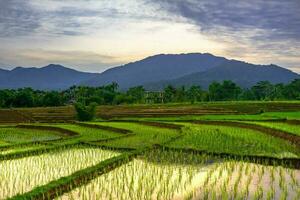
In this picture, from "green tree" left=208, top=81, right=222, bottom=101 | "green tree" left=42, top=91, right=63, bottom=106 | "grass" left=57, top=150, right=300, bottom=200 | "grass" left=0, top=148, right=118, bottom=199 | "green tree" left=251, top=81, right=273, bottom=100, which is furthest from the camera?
"green tree" left=251, top=81, right=273, bottom=100

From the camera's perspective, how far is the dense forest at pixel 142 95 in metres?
70.6

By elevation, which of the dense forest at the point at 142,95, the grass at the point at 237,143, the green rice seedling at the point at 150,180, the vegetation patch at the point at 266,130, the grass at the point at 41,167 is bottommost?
the grass at the point at 41,167

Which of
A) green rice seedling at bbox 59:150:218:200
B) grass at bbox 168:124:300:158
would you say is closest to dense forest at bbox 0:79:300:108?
grass at bbox 168:124:300:158

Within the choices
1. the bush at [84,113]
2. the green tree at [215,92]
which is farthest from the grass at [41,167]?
the green tree at [215,92]

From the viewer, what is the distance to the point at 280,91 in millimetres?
91062

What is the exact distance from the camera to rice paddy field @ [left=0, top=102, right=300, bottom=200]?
1090 centimetres

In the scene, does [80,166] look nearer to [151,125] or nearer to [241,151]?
[241,151]

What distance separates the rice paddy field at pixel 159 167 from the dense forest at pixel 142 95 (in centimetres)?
4910

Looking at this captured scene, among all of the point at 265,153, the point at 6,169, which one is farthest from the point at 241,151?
the point at 6,169

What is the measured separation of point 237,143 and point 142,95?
73.6 m

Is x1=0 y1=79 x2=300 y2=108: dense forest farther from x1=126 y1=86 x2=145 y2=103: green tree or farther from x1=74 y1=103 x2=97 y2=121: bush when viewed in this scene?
x1=74 y1=103 x2=97 y2=121: bush

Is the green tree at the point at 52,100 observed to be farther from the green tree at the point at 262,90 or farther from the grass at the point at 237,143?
the grass at the point at 237,143

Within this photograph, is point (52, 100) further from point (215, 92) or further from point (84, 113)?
point (84, 113)

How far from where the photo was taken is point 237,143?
1962cm
